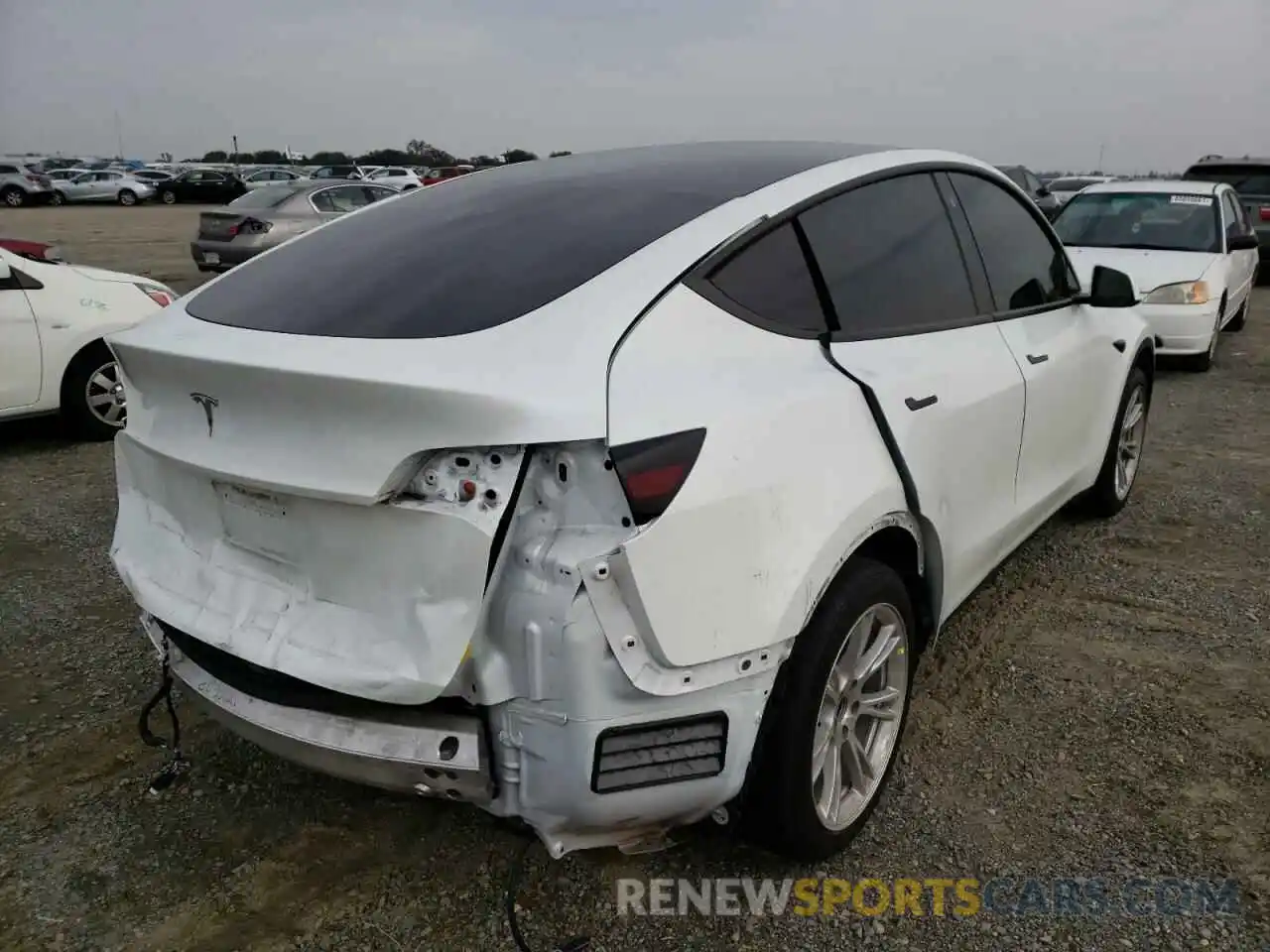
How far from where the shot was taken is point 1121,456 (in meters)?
4.64

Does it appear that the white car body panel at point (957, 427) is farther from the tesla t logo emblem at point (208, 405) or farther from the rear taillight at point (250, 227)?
the rear taillight at point (250, 227)

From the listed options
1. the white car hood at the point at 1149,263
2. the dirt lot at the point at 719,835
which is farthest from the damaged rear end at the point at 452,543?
the white car hood at the point at 1149,263

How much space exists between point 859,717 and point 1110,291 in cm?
216

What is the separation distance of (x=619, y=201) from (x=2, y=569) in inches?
133

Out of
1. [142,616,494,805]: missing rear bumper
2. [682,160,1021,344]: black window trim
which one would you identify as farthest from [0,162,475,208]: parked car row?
[142,616,494,805]: missing rear bumper

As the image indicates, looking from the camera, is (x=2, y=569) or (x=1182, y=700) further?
(x=2, y=569)

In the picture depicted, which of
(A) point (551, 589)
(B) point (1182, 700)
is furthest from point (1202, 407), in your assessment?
(A) point (551, 589)

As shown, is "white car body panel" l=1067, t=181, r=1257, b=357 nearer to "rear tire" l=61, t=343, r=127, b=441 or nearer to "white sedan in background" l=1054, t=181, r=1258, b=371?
"white sedan in background" l=1054, t=181, r=1258, b=371

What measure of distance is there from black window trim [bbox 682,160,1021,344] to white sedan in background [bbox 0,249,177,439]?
4853 millimetres

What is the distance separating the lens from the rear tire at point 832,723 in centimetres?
204

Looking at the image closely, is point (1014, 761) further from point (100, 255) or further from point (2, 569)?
point (100, 255)

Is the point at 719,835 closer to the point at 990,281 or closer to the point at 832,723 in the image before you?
the point at 832,723

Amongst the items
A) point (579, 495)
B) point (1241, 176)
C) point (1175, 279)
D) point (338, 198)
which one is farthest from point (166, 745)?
point (1241, 176)

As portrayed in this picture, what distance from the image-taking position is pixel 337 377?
5.99ft
